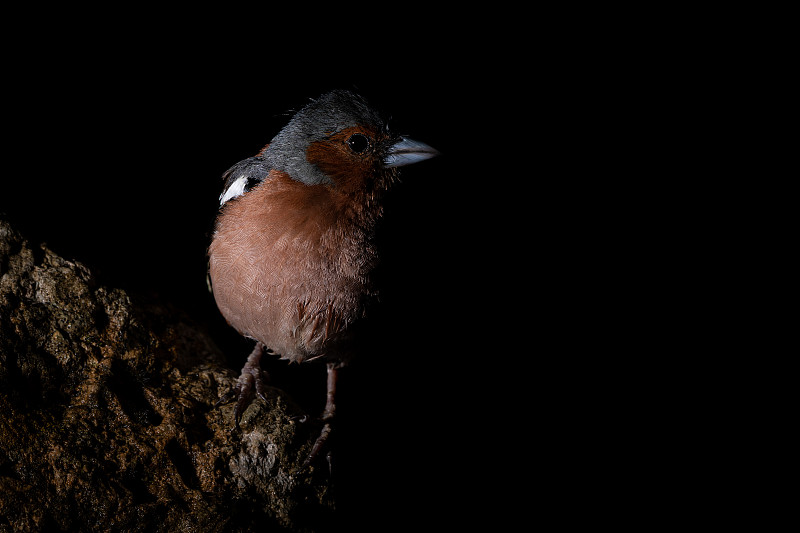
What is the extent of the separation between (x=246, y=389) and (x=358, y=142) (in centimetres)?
109

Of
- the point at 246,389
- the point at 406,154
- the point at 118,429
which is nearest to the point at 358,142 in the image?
the point at 406,154

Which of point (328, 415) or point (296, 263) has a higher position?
point (296, 263)

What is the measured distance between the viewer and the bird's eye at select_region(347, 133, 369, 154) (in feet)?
6.60

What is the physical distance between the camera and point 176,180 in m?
2.70

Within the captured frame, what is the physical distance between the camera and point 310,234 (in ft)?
6.17

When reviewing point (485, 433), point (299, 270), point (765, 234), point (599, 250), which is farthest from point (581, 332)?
point (299, 270)

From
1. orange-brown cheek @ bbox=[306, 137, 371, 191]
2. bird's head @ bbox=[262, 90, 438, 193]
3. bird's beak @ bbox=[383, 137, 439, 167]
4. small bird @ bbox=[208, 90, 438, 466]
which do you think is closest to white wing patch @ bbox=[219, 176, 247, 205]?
small bird @ bbox=[208, 90, 438, 466]

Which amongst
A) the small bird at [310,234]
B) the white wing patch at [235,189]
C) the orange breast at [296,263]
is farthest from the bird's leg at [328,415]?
the white wing patch at [235,189]

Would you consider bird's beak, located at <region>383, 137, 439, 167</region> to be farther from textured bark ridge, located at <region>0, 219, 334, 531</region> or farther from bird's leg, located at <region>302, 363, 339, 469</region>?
textured bark ridge, located at <region>0, 219, 334, 531</region>

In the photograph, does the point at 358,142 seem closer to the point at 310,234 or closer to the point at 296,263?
the point at 310,234

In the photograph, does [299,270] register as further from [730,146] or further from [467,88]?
[730,146]

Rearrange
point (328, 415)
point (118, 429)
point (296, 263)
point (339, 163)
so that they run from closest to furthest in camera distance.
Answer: point (118, 429), point (296, 263), point (339, 163), point (328, 415)

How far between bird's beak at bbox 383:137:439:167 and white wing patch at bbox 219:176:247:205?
60cm

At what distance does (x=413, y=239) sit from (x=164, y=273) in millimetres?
1256
